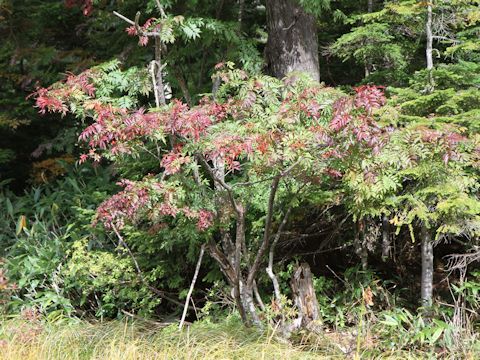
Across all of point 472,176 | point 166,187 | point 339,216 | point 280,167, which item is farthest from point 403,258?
point 166,187

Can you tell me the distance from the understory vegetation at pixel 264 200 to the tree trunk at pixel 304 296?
0.02 metres

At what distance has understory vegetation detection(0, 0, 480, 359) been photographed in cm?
407

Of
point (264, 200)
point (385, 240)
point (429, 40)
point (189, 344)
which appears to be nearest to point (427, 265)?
point (385, 240)

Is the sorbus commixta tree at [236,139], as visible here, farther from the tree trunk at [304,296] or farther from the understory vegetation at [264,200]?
the tree trunk at [304,296]

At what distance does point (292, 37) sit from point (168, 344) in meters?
3.29

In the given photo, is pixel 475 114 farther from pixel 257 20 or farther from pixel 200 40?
pixel 257 20

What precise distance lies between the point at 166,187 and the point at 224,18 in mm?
3119

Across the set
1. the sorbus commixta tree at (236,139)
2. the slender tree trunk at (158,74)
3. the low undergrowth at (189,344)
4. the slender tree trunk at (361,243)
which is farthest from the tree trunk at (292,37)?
the low undergrowth at (189,344)

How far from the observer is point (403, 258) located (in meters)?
5.77

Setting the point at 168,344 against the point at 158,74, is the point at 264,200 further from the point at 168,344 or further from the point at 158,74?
the point at 168,344

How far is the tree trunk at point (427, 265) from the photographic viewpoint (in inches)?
196

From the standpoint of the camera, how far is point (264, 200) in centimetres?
538

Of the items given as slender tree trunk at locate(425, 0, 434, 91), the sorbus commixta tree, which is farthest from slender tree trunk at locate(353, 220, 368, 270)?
slender tree trunk at locate(425, 0, 434, 91)

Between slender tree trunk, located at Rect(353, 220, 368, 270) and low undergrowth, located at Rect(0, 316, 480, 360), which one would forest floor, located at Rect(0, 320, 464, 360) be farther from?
slender tree trunk, located at Rect(353, 220, 368, 270)
